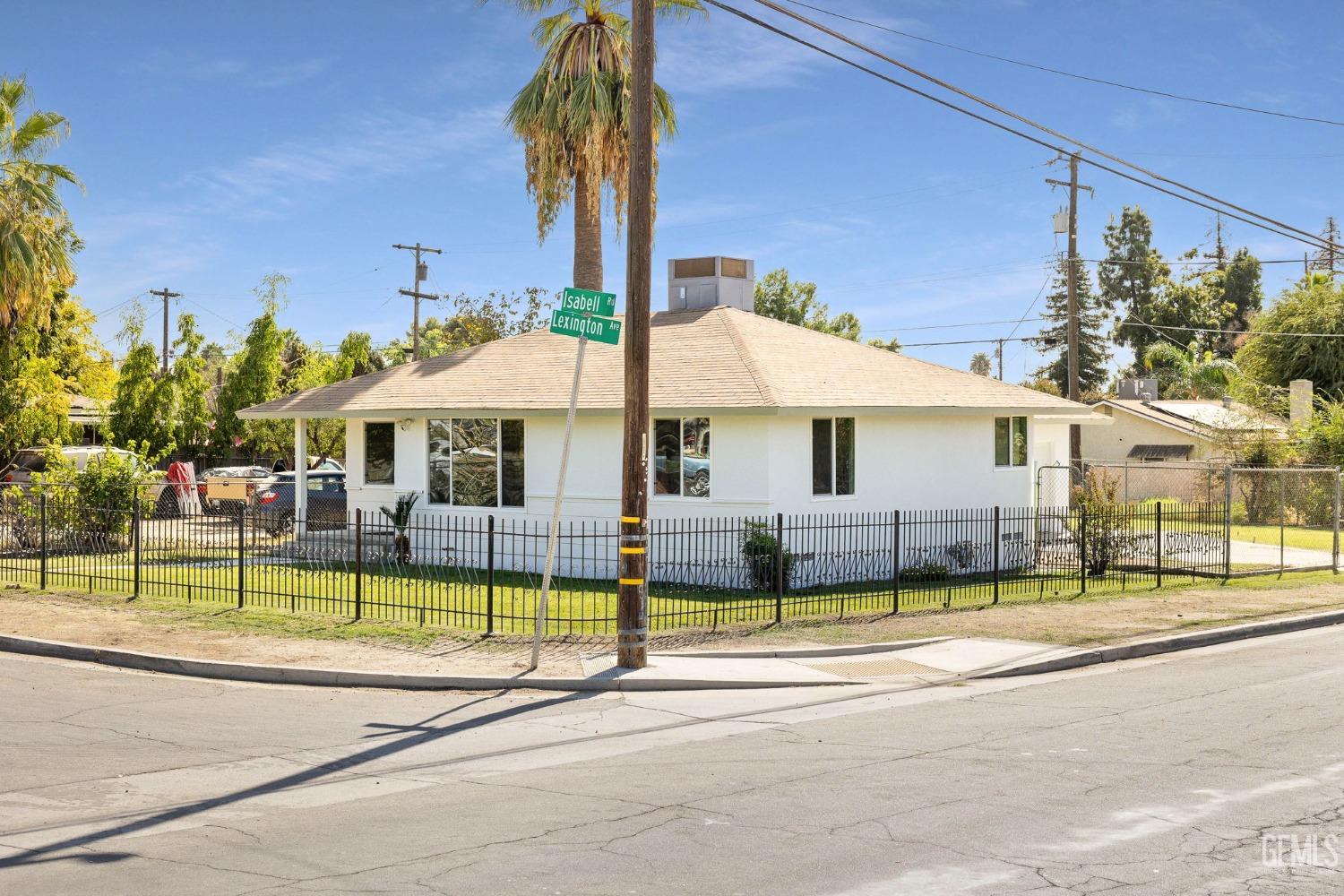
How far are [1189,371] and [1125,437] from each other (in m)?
14.0

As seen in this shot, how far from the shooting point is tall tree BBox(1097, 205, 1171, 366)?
75750 mm

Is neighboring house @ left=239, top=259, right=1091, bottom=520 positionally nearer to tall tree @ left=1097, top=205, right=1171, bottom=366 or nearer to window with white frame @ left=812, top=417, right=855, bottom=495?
window with white frame @ left=812, top=417, right=855, bottom=495

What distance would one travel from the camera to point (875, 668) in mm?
13406

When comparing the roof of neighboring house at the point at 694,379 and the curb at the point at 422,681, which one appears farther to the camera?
the roof of neighboring house at the point at 694,379

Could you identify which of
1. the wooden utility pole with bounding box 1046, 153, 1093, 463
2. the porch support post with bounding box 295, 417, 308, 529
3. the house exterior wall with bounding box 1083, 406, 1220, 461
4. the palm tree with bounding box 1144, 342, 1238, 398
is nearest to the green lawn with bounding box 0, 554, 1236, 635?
the porch support post with bounding box 295, 417, 308, 529

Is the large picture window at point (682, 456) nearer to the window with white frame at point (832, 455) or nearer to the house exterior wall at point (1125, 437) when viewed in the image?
the window with white frame at point (832, 455)

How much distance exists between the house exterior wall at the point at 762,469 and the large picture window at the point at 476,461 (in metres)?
0.24

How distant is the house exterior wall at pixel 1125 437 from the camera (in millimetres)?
44281

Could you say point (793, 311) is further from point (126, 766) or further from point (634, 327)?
point (126, 766)

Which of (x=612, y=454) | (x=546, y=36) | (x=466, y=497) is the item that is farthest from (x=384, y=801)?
(x=546, y=36)

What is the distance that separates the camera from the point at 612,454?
21953 mm

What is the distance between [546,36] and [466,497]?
36.6 feet

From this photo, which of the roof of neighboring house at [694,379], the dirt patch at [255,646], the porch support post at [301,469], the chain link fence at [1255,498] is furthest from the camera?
the porch support post at [301,469]

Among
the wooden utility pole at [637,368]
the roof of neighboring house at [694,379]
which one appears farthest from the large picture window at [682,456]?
the wooden utility pole at [637,368]
